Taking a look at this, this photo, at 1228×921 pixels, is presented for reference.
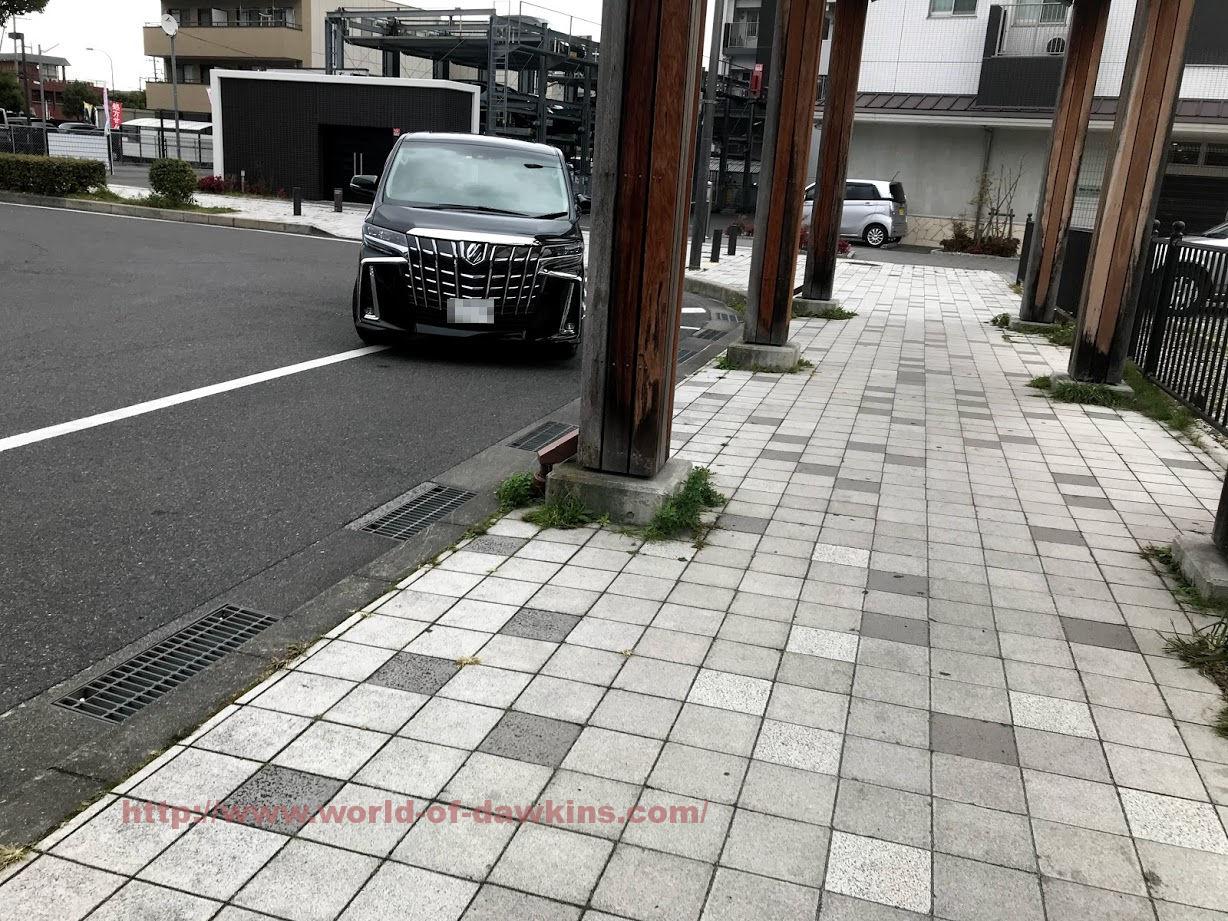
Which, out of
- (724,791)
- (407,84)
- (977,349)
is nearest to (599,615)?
(724,791)

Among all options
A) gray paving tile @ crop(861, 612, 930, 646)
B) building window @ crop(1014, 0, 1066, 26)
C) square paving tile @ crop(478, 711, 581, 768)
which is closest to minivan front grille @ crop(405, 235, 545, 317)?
gray paving tile @ crop(861, 612, 930, 646)

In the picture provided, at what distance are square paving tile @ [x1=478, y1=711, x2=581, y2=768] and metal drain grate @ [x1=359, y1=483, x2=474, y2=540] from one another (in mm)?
1766

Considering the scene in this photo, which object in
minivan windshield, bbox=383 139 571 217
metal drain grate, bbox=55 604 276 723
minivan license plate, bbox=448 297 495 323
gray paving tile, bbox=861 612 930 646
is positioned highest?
minivan windshield, bbox=383 139 571 217

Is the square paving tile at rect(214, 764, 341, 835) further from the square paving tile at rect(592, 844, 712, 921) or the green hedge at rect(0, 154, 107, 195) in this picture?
the green hedge at rect(0, 154, 107, 195)

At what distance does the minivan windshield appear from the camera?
869cm

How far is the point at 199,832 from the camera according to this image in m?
2.41

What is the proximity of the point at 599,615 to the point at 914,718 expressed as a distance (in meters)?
1.19

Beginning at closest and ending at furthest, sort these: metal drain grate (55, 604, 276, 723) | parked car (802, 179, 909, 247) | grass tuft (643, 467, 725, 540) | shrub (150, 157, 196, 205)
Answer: metal drain grate (55, 604, 276, 723) → grass tuft (643, 467, 725, 540) → shrub (150, 157, 196, 205) → parked car (802, 179, 909, 247)

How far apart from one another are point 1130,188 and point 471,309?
5.34m

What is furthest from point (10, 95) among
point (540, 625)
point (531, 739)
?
point (531, 739)

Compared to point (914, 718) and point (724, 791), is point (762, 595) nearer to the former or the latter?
point (914, 718)

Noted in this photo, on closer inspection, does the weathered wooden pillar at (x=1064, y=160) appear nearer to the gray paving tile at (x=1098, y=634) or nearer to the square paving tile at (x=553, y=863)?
the gray paving tile at (x=1098, y=634)

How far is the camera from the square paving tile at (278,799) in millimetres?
2471

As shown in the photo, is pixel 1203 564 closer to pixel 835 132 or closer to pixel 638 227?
pixel 638 227
